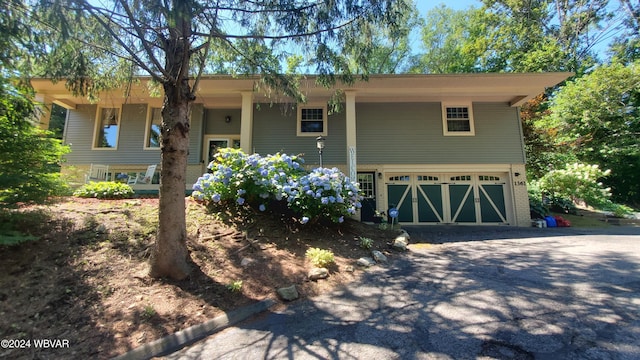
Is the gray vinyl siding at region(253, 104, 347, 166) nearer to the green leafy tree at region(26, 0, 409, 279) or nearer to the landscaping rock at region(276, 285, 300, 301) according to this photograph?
the green leafy tree at region(26, 0, 409, 279)

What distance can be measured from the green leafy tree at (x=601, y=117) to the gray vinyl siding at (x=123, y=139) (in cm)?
1519

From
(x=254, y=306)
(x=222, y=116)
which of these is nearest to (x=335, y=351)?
(x=254, y=306)

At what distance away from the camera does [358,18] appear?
4.51 metres

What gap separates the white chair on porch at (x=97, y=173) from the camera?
9.45m

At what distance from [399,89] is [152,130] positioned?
8.81m

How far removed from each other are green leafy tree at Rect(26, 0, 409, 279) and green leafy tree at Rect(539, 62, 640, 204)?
516 inches

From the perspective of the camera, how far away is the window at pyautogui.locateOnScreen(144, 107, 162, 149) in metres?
10.6

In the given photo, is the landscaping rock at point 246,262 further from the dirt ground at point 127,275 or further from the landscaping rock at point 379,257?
the landscaping rock at point 379,257

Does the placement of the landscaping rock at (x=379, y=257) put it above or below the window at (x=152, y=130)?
below

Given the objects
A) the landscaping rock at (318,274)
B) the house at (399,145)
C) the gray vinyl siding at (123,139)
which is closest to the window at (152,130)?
the house at (399,145)

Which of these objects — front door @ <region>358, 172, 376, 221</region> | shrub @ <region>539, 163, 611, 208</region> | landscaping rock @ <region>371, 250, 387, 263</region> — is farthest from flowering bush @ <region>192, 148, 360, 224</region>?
shrub @ <region>539, 163, 611, 208</region>

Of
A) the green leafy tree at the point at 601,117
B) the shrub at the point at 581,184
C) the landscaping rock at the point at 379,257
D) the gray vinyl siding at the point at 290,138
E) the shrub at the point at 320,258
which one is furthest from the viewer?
the green leafy tree at the point at 601,117

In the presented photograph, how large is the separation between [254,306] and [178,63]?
11.3ft

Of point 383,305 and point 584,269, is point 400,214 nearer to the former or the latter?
point 584,269
